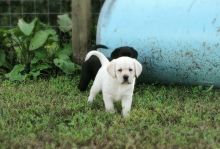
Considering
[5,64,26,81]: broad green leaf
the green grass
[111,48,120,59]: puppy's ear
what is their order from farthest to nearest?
[5,64,26,81]: broad green leaf < [111,48,120,59]: puppy's ear < the green grass

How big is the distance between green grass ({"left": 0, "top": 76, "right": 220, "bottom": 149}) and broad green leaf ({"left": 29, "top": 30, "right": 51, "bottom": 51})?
Result: 0.77 metres

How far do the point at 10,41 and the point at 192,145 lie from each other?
3981mm

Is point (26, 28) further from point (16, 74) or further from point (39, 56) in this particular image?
point (16, 74)

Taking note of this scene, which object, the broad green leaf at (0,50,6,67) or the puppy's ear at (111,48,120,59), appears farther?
the broad green leaf at (0,50,6,67)

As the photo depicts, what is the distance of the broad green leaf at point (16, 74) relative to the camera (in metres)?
7.95

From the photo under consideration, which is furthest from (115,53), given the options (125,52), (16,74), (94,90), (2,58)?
(2,58)

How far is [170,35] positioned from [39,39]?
6.01 feet

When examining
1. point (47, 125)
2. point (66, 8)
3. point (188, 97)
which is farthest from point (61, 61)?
point (66, 8)

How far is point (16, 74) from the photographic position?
8.05m

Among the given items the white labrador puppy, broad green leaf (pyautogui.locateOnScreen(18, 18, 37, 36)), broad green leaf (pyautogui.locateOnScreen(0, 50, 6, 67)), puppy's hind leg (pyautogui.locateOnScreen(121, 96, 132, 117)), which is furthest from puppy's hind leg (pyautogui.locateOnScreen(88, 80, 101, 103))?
broad green leaf (pyautogui.locateOnScreen(0, 50, 6, 67))

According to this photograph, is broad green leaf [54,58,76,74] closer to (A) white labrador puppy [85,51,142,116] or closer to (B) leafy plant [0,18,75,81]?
(B) leafy plant [0,18,75,81]

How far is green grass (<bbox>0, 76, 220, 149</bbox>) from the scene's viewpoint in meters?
Answer: 5.12

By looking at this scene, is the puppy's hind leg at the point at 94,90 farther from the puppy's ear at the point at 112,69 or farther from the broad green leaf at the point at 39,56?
the broad green leaf at the point at 39,56

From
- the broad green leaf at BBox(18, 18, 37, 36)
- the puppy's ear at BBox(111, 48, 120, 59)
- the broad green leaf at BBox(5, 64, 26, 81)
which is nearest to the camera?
the puppy's ear at BBox(111, 48, 120, 59)
